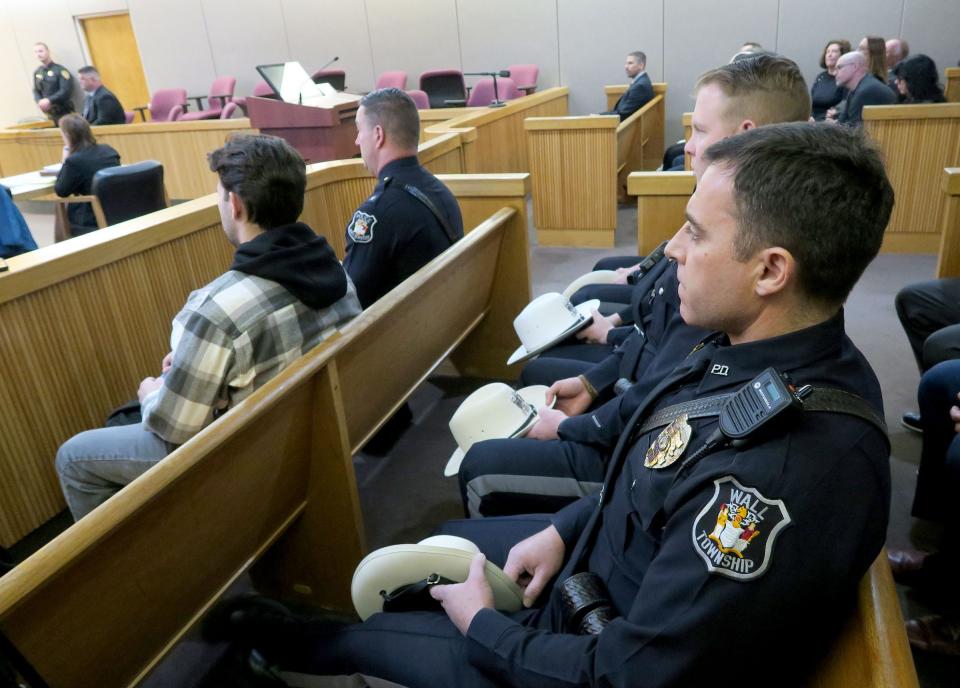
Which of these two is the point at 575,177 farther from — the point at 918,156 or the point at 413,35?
the point at 413,35

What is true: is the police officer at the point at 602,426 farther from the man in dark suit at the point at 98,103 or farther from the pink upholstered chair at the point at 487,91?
the man in dark suit at the point at 98,103

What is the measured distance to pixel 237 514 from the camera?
1.48 m

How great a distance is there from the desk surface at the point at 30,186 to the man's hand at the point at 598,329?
3730mm

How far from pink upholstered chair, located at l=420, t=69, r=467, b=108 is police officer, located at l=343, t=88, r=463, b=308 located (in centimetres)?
593

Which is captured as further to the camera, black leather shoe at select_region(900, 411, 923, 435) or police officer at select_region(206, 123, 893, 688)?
black leather shoe at select_region(900, 411, 923, 435)

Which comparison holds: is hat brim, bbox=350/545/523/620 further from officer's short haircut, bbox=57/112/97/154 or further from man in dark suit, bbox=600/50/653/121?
man in dark suit, bbox=600/50/653/121

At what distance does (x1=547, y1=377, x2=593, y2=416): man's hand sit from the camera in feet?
6.42

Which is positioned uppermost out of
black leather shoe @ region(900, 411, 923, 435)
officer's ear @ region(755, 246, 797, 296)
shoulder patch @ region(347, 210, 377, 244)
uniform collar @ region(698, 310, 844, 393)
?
officer's ear @ region(755, 246, 797, 296)

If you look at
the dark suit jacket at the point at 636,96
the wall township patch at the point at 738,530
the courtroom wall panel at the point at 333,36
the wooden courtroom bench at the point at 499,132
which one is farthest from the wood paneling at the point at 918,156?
the courtroom wall panel at the point at 333,36

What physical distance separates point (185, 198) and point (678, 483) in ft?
24.1

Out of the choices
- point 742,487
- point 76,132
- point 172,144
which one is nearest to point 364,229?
point 742,487

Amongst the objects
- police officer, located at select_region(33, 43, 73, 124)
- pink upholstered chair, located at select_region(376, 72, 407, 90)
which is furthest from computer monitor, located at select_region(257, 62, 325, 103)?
police officer, located at select_region(33, 43, 73, 124)

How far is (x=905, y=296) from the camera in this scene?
2.42 meters

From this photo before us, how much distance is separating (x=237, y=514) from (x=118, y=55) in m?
11.6
